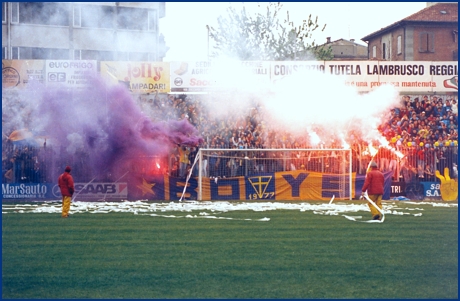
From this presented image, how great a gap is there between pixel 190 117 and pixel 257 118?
3.01 m

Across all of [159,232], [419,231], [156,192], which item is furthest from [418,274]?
[156,192]

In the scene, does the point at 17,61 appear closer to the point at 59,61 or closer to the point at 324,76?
the point at 59,61

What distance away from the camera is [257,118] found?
2875 cm

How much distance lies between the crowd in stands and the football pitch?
719cm

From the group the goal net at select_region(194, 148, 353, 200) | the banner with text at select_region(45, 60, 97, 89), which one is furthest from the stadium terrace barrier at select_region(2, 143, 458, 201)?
the banner with text at select_region(45, 60, 97, 89)

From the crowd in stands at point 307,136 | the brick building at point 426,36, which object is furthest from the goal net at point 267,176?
the brick building at point 426,36

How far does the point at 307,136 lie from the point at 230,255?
694 inches

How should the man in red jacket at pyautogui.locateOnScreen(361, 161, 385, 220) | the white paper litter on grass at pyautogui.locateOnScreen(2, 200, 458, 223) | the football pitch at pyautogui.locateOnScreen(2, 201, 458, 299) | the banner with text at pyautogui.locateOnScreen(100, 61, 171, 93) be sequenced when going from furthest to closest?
the banner with text at pyautogui.locateOnScreen(100, 61, 171, 93)
the white paper litter on grass at pyautogui.locateOnScreen(2, 200, 458, 223)
the man in red jacket at pyautogui.locateOnScreen(361, 161, 385, 220)
the football pitch at pyautogui.locateOnScreen(2, 201, 458, 299)

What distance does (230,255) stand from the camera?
11305 millimetres

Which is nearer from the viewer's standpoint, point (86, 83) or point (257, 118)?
point (86, 83)

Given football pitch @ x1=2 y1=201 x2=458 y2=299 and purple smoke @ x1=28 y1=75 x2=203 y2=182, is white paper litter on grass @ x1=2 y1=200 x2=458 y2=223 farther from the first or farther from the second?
purple smoke @ x1=28 y1=75 x2=203 y2=182

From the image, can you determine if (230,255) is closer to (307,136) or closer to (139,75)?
(307,136)

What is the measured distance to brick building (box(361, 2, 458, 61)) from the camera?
45.1 m

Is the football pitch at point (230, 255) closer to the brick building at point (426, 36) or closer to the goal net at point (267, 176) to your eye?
the goal net at point (267, 176)
